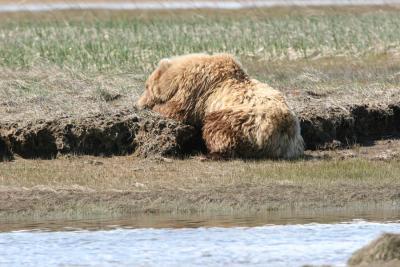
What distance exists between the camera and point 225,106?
16.2m

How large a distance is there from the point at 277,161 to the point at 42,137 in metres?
3.13

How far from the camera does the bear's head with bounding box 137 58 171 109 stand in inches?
664

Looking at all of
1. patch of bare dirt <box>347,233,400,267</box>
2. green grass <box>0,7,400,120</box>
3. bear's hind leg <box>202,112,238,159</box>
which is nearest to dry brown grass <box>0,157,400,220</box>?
bear's hind leg <box>202,112,238,159</box>

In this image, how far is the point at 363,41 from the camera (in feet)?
96.8

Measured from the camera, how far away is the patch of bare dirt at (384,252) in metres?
9.84

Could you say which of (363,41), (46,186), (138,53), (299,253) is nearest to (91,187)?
(46,186)

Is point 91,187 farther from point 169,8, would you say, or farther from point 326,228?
point 169,8

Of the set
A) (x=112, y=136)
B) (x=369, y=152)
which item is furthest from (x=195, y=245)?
(x=369, y=152)

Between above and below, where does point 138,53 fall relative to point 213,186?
above

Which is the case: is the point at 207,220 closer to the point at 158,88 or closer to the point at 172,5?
the point at 158,88

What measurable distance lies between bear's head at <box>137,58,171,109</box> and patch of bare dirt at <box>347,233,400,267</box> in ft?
23.7

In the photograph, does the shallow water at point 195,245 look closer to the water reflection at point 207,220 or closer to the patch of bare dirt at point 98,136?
the water reflection at point 207,220

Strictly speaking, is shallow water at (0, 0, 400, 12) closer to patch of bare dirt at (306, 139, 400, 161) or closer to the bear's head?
the bear's head

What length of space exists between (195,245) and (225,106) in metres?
4.69
